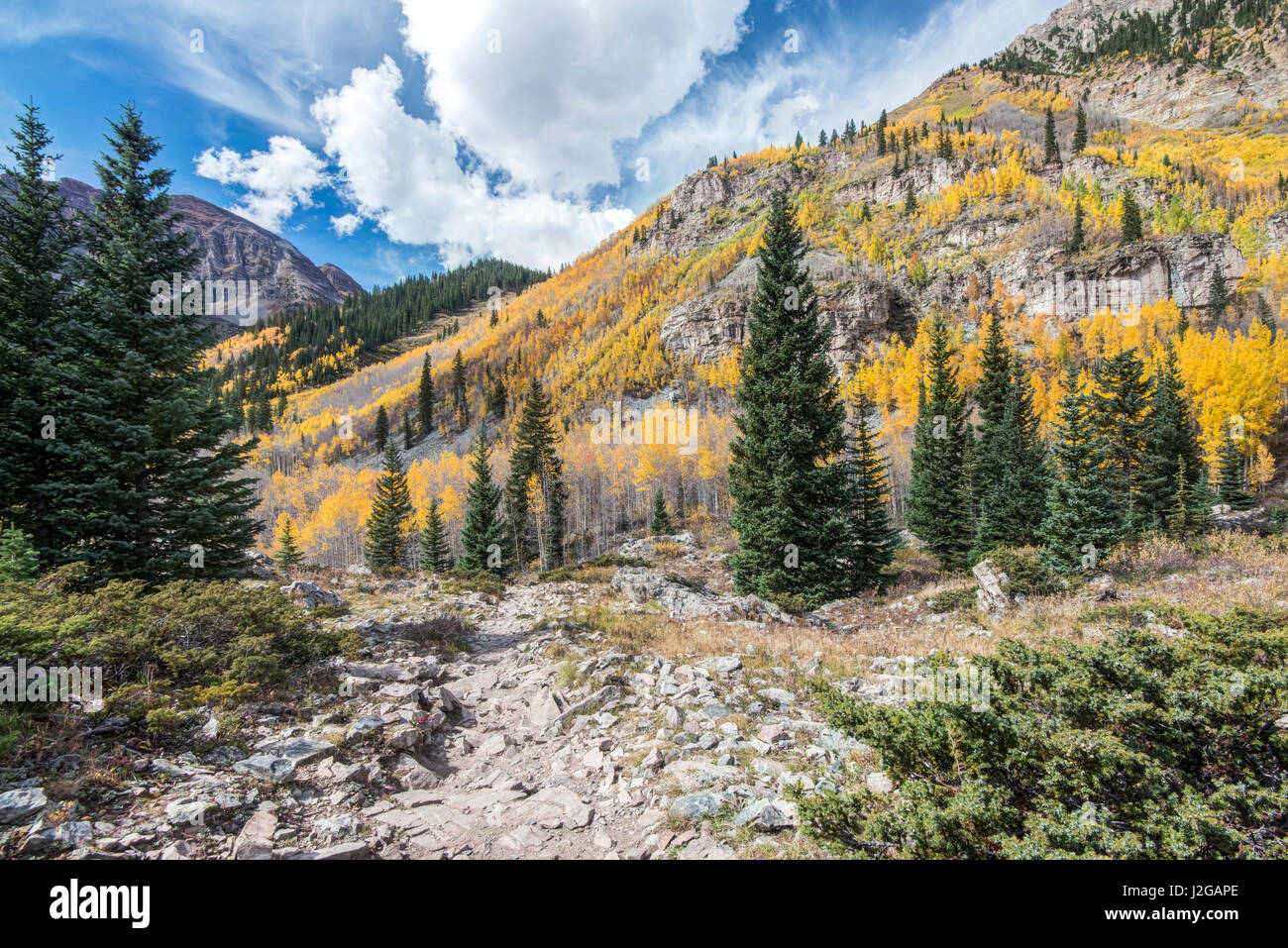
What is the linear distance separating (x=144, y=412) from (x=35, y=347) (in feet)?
12.2

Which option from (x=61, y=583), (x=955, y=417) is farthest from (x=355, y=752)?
(x=955, y=417)

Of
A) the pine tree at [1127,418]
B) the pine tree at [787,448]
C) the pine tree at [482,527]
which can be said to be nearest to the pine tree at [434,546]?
the pine tree at [482,527]

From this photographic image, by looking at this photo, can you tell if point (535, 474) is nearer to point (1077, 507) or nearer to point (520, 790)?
point (1077, 507)

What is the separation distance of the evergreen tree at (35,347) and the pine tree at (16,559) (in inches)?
64.1

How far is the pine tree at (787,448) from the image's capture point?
1576 cm

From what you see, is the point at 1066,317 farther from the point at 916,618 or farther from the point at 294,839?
the point at 294,839

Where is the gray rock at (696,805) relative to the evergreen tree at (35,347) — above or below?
below

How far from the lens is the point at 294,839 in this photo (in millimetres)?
4324

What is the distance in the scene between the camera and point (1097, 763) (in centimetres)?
327

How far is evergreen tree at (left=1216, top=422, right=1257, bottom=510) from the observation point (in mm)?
39344

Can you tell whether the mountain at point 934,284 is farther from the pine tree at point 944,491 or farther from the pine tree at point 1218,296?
the pine tree at point 944,491

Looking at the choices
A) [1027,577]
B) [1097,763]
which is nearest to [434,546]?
[1027,577]

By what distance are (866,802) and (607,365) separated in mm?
129443

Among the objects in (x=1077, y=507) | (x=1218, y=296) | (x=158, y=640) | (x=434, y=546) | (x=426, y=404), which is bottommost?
(x=434, y=546)
